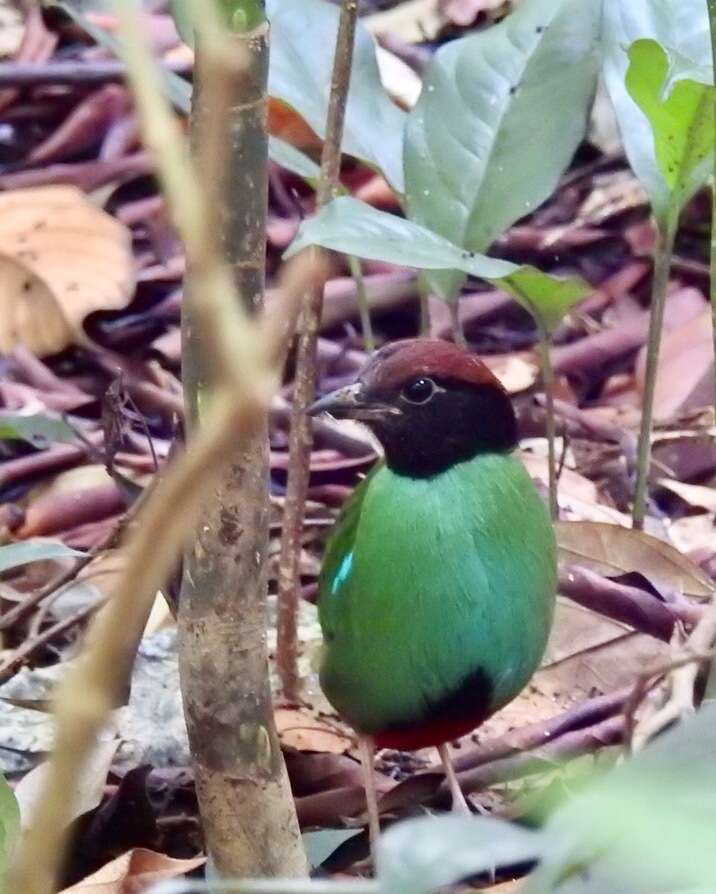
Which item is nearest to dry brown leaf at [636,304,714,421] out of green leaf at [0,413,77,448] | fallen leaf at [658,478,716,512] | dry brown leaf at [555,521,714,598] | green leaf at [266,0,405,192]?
fallen leaf at [658,478,716,512]

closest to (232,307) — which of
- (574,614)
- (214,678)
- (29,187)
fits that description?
(214,678)

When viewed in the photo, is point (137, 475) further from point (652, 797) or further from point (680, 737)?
point (652, 797)

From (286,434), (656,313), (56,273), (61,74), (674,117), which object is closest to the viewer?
(674,117)

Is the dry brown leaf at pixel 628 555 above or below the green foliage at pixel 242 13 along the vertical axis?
below

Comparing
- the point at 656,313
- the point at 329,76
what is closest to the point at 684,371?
the point at 656,313

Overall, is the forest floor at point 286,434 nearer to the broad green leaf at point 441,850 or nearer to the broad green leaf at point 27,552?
the broad green leaf at point 27,552

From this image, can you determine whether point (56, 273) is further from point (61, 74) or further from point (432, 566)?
point (432, 566)

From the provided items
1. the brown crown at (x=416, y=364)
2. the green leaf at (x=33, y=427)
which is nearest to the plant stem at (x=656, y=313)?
the brown crown at (x=416, y=364)

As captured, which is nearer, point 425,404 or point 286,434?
point 425,404
